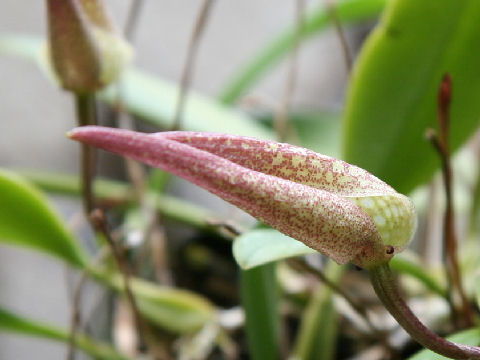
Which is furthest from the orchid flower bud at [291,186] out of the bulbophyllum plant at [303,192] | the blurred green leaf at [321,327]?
the blurred green leaf at [321,327]

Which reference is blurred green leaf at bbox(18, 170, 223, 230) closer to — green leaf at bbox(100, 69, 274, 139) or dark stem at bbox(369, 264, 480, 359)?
green leaf at bbox(100, 69, 274, 139)

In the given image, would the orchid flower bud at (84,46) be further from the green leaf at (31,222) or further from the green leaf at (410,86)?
the green leaf at (410,86)

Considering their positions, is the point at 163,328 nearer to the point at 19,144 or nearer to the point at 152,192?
the point at 152,192

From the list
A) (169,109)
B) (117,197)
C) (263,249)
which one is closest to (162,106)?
(169,109)

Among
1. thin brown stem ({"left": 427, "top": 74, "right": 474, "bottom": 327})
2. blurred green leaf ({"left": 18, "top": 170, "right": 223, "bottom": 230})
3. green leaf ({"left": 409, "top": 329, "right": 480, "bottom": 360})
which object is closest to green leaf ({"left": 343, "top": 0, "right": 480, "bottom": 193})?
thin brown stem ({"left": 427, "top": 74, "right": 474, "bottom": 327})

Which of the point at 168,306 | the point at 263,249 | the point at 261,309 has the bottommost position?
the point at 168,306

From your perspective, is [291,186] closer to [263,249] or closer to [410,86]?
[263,249]

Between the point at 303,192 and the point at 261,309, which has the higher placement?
the point at 303,192
